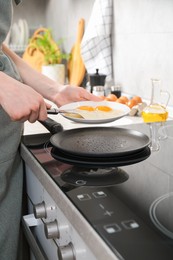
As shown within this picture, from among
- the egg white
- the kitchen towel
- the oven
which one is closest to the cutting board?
the kitchen towel

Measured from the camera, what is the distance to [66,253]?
0.61m

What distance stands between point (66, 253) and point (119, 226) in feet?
0.50

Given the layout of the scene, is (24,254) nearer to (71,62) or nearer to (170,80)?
(170,80)

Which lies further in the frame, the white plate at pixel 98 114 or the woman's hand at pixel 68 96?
the woman's hand at pixel 68 96

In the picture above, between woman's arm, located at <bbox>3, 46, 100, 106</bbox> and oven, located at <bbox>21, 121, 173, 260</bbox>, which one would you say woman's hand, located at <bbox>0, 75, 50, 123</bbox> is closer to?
oven, located at <bbox>21, 121, 173, 260</bbox>

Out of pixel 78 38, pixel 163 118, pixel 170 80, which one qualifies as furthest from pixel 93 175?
pixel 78 38

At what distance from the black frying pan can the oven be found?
0.03 m

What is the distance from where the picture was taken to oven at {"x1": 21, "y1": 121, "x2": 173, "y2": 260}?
1.51 feet

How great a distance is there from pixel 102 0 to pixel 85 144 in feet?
3.36

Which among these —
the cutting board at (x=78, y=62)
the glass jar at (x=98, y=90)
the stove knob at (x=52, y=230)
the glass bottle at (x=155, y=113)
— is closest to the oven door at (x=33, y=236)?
the stove knob at (x=52, y=230)

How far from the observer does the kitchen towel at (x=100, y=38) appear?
65.4 inches

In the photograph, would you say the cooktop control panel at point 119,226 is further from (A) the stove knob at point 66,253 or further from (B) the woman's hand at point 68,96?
(B) the woman's hand at point 68,96

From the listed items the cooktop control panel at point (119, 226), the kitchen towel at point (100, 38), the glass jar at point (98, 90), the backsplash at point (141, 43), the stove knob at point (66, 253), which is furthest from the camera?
the kitchen towel at point (100, 38)

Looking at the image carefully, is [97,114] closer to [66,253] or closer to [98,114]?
[98,114]
